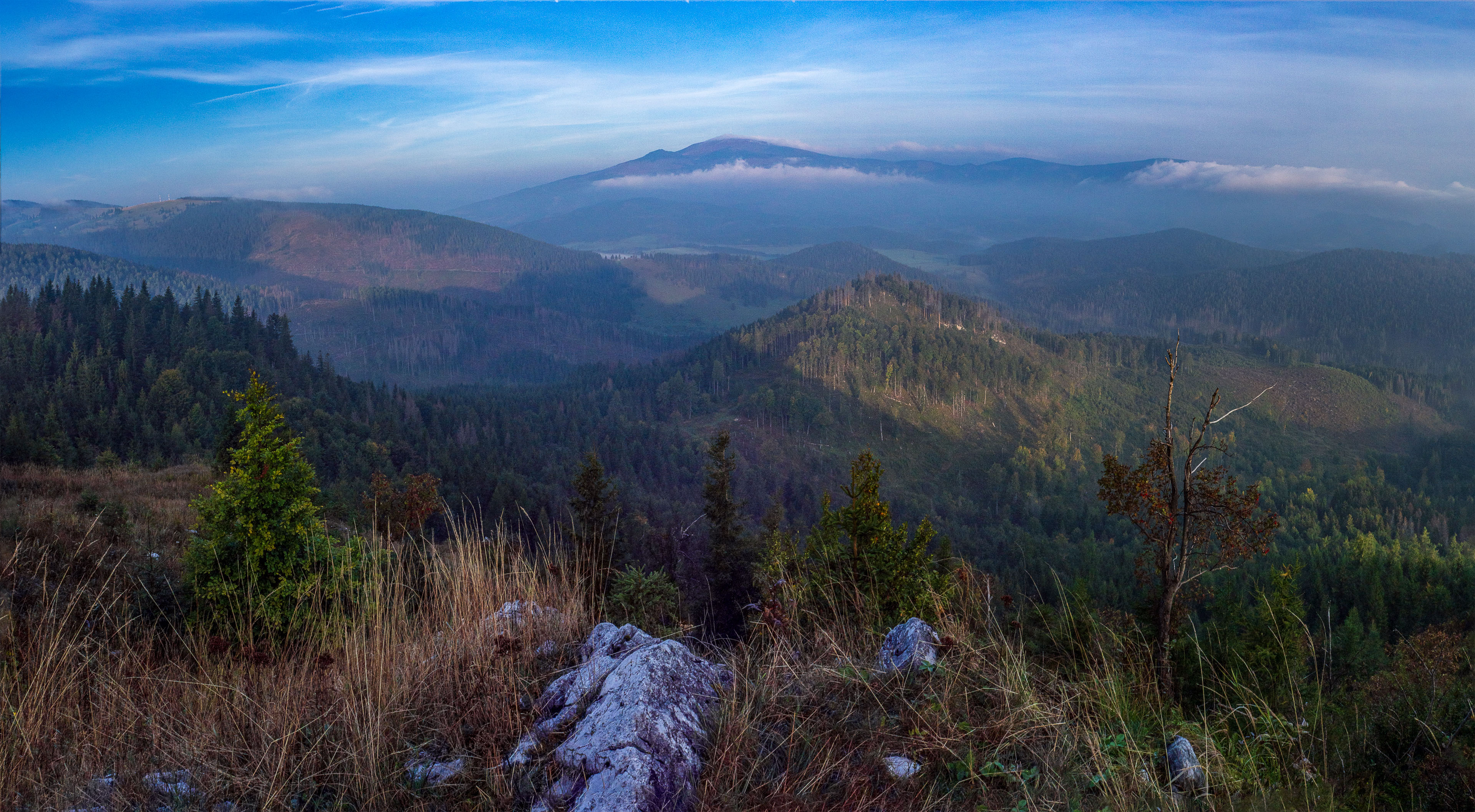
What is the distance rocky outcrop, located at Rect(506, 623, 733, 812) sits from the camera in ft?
11.7

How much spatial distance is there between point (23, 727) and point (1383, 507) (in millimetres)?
207274

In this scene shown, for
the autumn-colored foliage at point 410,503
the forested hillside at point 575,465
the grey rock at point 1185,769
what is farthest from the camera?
the forested hillside at point 575,465

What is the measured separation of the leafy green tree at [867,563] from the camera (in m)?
7.17

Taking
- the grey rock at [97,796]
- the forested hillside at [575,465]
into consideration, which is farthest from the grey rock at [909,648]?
the forested hillside at [575,465]

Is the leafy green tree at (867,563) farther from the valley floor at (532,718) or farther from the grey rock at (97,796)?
the grey rock at (97,796)

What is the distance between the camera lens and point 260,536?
888 centimetres

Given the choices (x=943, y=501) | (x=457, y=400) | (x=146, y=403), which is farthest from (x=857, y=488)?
(x=457, y=400)

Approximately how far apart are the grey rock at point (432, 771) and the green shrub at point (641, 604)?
231 cm

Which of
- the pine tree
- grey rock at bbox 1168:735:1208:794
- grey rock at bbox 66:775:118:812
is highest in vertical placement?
grey rock at bbox 66:775:118:812

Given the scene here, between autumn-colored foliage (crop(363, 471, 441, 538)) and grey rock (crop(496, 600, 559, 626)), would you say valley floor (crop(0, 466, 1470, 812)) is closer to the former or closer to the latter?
grey rock (crop(496, 600, 559, 626))

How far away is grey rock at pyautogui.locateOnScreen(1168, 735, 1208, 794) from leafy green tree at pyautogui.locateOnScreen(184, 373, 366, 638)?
8.05 metres

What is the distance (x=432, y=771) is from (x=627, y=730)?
3.76ft

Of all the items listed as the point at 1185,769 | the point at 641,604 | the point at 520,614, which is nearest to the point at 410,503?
the point at 641,604

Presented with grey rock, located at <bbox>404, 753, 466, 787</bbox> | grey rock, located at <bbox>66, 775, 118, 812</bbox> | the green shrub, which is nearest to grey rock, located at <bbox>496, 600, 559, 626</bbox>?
the green shrub
